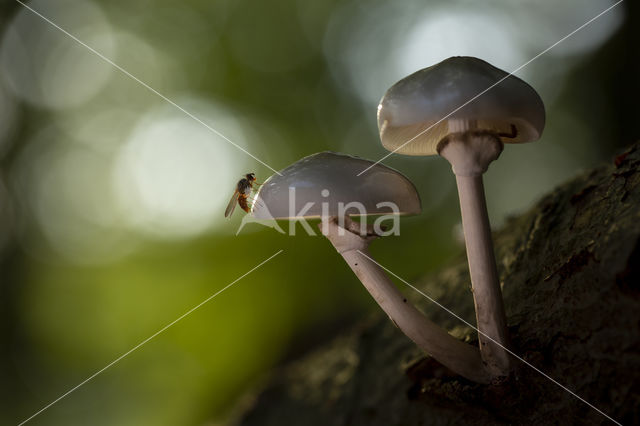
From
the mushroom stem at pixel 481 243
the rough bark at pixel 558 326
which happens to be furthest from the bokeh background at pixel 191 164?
the mushroom stem at pixel 481 243

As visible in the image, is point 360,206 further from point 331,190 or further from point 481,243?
point 481,243

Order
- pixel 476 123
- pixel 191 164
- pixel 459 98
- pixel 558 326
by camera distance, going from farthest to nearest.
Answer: pixel 191 164 < pixel 476 123 < pixel 558 326 < pixel 459 98

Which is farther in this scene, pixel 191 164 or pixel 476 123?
pixel 191 164

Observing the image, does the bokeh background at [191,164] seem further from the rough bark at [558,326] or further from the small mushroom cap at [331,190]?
the small mushroom cap at [331,190]

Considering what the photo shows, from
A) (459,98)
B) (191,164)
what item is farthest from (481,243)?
(191,164)

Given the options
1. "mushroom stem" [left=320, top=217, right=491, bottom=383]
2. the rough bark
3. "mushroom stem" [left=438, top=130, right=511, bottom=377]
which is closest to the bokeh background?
the rough bark

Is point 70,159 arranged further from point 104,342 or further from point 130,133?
point 104,342

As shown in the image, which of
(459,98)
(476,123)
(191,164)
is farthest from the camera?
(191,164)

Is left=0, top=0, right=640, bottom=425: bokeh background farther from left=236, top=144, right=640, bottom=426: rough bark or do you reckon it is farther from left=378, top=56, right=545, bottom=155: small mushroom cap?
left=378, top=56, right=545, bottom=155: small mushroom cap
